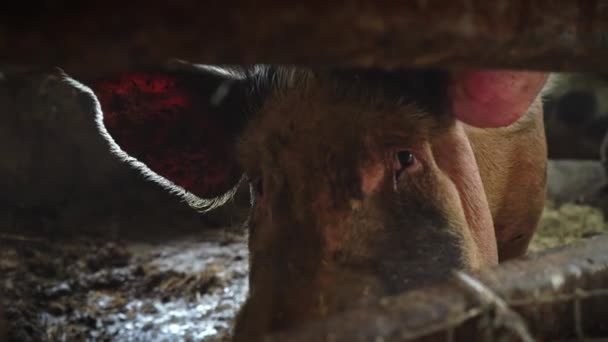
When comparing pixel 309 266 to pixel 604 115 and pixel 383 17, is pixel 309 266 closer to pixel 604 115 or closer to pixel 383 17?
pixel 383 17

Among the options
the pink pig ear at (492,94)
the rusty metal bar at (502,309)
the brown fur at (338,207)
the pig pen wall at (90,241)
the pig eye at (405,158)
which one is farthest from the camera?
the pig pen wall at (90,241)

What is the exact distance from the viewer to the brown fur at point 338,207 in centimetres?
178

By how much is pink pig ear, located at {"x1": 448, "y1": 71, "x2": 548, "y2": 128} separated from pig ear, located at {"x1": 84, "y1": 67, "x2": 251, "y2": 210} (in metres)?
0.86

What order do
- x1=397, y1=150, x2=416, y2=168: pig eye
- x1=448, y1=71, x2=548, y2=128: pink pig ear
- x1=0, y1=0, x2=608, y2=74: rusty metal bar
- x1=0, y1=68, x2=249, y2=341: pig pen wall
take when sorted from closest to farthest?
x1=0, y1=0, x2=608, y2=74: rusty metal bar → x1=448, y1=71, x2=548, y2=128: pink pig ear → x1=397, y1=150, x2=416, y2=168: pig eye → x1=0, y1=68, x2=249, y2=341: pig pen wall

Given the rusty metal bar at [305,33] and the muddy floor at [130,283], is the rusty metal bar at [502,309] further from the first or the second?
the muddy floor at [130,283]

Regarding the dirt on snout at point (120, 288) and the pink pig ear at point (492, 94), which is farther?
the dirt on snout at point (120, 288)

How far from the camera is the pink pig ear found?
1988 millimetres

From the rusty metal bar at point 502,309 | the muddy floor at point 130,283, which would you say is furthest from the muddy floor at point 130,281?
the rusty metal bar at point 502,309

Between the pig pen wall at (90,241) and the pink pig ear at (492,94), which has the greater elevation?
the pink pig ear at (492,94)

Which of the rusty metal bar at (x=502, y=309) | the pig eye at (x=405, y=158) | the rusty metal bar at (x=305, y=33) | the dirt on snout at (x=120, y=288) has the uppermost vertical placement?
the rusty metal bar at (x=305, y=33)

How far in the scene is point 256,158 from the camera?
2342mm

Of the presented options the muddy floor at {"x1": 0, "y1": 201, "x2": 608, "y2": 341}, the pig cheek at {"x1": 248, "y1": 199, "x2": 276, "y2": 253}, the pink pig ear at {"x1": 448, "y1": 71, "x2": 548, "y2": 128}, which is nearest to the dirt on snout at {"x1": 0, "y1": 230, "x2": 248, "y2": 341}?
the muddy floor at {"x1": 0, "y1": 201, "x2": 608, "y2": 341}

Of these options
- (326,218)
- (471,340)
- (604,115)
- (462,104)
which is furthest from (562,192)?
Answer: (471,340)

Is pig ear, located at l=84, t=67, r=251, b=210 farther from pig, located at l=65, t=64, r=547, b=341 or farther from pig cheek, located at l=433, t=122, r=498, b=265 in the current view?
pig cheek, located at l=433, t=122, r=498, b=265
